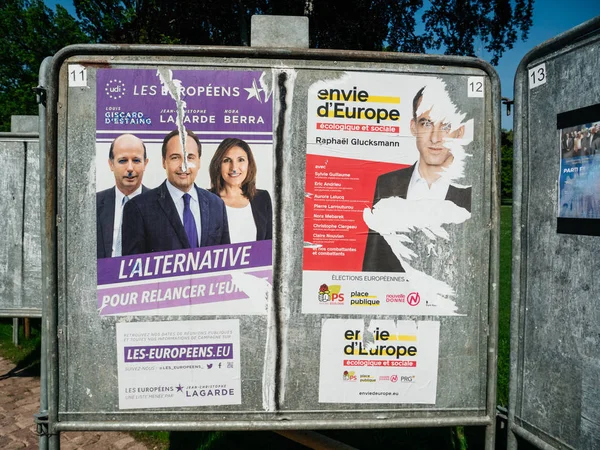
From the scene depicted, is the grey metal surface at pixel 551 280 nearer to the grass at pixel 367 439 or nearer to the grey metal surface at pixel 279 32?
the grass at pixel 367 439

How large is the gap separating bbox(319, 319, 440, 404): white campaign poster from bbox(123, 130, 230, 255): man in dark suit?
2.73ft

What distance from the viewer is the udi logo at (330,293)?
280cm

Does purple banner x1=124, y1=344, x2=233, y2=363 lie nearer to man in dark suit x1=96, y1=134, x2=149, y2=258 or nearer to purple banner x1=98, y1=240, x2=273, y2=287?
purple banner x1=98, y1=240, x2=273, y2=287

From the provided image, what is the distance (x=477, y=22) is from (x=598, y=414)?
20326 mm

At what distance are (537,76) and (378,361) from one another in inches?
70.1

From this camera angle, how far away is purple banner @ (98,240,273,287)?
2.75 m

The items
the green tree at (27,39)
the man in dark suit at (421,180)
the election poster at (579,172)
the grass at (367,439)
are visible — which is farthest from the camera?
the green tree at (27,39)

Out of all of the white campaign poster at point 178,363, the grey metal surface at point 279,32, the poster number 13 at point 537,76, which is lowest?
the white campaign poster at point 178,363

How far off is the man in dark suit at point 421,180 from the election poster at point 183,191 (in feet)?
1.94

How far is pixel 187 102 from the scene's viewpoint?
9.00 feet

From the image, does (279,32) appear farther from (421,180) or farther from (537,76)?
(537,76)

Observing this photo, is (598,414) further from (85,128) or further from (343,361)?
(85,128)

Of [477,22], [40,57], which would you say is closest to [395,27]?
[477,22]

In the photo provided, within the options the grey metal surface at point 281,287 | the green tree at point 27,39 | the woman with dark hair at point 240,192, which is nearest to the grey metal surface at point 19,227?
the grey metal surface at point 281,287
